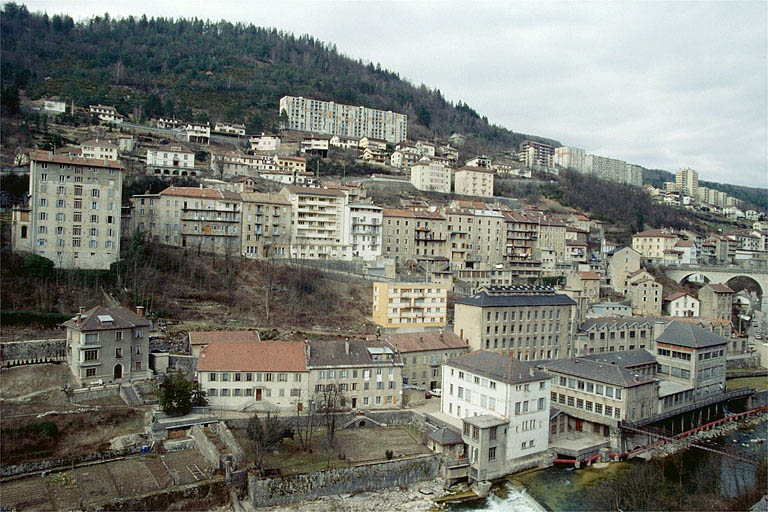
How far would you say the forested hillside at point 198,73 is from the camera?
100562 mm

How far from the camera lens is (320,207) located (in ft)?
204

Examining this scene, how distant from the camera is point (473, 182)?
297 feet

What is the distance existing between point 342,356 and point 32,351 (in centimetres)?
1949

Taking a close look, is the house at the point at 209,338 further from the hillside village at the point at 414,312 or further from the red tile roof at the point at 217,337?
the hillside village at the point at 414,312

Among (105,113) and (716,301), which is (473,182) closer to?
(716,301)

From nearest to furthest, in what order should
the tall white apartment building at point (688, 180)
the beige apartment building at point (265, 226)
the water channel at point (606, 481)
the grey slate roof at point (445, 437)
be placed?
the water channel at point (606, 481) < the grey slate roof at point (445, 437) < the beige apartment building at point (265, 226) < the tall white apartment building at point (688, 180)

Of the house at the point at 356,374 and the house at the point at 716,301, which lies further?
the house at the point at 716,301

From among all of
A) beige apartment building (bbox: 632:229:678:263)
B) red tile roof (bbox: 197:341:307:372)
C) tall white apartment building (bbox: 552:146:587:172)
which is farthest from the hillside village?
tall white apartment building (bbox: 552:146:587:172)

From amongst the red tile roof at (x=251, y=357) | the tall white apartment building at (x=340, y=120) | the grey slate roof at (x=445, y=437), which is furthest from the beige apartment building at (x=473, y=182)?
the grey slate roof at (x=445, y=437)

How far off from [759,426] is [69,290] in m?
53.1

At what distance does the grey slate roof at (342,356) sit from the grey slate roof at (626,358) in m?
15.6

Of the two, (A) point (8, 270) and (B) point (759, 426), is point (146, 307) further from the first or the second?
(B) point (759, 426)

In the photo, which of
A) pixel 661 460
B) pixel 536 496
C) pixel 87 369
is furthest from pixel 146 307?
pixel 661 460

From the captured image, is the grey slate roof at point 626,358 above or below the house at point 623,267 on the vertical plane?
below
